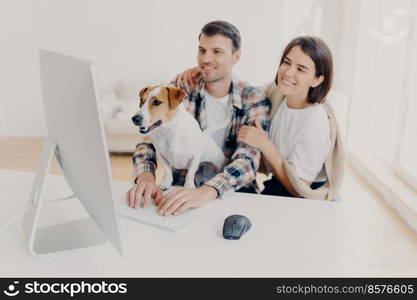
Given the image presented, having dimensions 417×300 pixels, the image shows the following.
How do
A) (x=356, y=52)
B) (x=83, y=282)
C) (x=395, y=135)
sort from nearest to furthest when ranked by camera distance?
(x=83, y=282)
(x=395, y=135)
(x=356, y=52)

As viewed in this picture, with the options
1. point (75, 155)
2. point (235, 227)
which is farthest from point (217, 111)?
point (75, 155)

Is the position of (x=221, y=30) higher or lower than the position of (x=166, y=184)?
higher

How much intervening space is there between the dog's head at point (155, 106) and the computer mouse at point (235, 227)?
0.37 m

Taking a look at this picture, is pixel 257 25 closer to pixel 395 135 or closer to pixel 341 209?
pixel 395 135

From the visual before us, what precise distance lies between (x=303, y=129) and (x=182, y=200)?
21.1 inches

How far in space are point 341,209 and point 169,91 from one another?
0.62 metres

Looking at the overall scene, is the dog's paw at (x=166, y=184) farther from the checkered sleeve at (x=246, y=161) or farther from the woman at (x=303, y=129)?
the woman at (x=303, y=129)

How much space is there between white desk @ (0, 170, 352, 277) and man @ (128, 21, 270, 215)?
10cm

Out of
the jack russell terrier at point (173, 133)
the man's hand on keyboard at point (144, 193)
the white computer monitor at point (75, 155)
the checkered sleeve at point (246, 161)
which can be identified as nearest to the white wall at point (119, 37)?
the checkered sleeve at point (246, 161)

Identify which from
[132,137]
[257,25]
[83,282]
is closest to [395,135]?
[257,25]

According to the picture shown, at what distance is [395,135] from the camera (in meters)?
3.22

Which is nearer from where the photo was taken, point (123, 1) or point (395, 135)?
point (395, 135)

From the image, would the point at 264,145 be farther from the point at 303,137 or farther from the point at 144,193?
the point at 144,193

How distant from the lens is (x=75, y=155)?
37.4 inches
